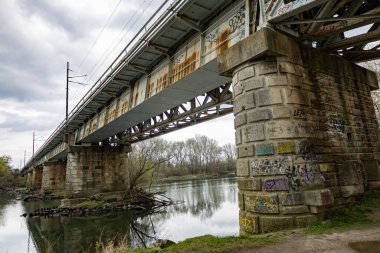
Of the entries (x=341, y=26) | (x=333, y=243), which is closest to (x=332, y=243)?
(x=333, y=243)

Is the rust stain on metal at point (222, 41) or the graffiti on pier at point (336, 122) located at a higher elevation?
the rust stain on metal at point (222, 41)

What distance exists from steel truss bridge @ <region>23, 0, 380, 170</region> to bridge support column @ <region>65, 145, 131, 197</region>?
8.84 m

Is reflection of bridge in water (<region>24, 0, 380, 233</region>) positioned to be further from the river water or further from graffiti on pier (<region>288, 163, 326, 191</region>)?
the river water

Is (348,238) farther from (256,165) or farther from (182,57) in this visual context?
(182,57)

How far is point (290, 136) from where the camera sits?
5.71 meters

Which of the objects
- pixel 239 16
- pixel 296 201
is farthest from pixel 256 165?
pixel 239 16

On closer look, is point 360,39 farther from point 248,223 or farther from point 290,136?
point 248,223

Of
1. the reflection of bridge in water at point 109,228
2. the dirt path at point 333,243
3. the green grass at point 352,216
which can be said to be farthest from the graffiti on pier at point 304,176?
the reflection of bridge in water at point 109,228

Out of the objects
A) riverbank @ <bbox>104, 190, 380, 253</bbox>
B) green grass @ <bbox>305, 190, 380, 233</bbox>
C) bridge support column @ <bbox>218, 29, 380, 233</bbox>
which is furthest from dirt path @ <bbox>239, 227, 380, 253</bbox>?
bridge support column @ <bbox>218, 29, 380, 233</bbox>

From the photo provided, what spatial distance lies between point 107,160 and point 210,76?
18.6 m

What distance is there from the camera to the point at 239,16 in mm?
7562

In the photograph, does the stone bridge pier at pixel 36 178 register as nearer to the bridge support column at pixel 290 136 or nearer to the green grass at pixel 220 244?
the green grass at pixel 220 244

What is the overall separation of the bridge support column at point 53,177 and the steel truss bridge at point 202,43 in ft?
104

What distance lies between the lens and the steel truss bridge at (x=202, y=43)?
609cm
